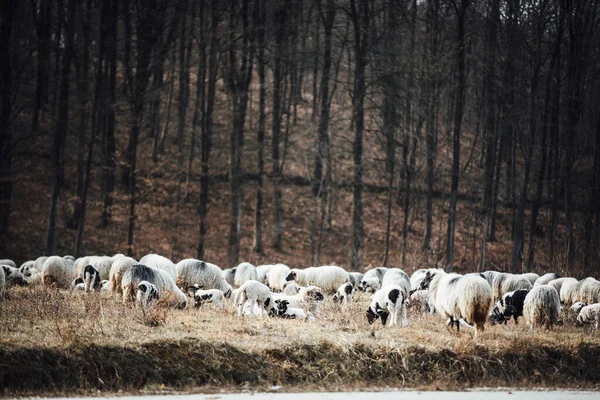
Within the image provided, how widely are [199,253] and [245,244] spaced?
182 inches

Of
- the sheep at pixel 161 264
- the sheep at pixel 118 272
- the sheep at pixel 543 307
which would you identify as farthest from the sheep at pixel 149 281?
the sheep at pixel 543 307

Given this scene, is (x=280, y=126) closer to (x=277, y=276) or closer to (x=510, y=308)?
(x=277, y=276)

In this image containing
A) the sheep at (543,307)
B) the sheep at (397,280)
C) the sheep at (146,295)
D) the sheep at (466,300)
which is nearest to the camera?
the sheep at (466,300)

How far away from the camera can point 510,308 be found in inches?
576

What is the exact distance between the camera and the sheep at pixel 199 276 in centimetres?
1695

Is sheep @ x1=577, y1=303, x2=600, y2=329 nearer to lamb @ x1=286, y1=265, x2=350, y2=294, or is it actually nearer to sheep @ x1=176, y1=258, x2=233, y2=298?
lamb @ x1=286, y1=265, x2=350, y2=294

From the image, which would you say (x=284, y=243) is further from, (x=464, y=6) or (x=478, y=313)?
(x=478, y=313)

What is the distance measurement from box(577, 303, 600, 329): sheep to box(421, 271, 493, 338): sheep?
104 inches

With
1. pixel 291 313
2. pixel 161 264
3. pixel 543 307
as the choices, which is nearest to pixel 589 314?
pixel 543 307

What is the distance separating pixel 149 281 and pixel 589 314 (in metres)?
9.01

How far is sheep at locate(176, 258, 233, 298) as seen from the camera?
16953 millimetres

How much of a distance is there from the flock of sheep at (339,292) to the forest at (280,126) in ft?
23.9

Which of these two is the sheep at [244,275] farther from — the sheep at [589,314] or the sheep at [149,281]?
the sheep at [589,314]

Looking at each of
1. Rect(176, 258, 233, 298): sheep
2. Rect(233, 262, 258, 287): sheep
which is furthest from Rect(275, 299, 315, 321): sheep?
Rect(233, 262, 258, 287): sheep
